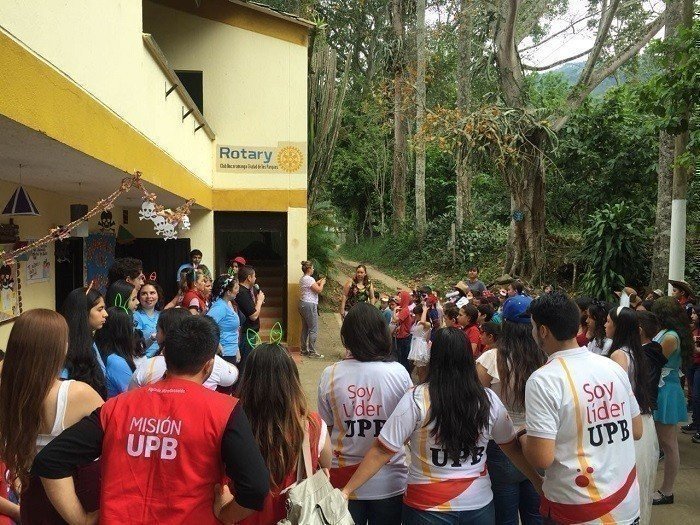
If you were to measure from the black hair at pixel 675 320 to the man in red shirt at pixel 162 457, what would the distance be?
4356 millimetres

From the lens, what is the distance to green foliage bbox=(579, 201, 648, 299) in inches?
518

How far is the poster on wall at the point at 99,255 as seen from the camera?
985 centimetres

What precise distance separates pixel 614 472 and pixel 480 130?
1200cm

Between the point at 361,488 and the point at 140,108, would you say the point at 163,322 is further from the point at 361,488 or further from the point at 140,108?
the point at 140,108

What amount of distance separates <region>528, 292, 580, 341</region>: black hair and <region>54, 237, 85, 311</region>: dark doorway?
7.48 metres

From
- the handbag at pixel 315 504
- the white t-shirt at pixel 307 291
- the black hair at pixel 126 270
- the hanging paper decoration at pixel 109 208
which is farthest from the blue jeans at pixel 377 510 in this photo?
the white t-shirt at pixel 307 291

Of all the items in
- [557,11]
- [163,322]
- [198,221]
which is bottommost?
[163,322]

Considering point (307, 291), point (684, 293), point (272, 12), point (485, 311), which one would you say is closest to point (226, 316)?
point (485, 311)

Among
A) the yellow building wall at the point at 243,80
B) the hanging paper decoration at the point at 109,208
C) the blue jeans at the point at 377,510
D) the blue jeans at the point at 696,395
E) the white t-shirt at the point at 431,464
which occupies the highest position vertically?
the yellow building wall at the point at 243,80

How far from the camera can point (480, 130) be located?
555 inches

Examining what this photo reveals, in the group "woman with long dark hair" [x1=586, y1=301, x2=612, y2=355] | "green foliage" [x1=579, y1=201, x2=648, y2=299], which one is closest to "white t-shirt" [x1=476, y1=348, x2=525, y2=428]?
"woman with long dark hair" [x1=586, y1=301, x2=612, y2=355]

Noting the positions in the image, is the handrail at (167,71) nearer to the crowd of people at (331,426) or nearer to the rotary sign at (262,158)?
the rotary sign at (262,158)

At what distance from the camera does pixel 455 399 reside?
2943mm

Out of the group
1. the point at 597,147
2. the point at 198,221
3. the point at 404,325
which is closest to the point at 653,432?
the point at 404,325
